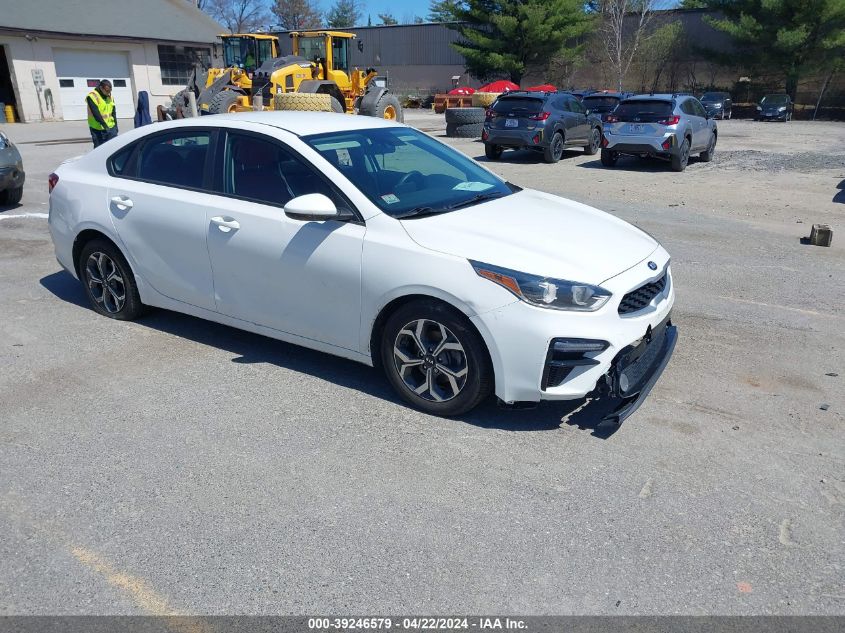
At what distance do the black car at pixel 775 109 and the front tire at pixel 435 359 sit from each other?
1435 inches

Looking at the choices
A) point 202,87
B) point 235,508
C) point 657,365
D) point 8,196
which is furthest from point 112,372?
point 202,87

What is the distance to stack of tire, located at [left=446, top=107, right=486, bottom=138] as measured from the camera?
881 inches

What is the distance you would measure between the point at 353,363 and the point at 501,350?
152 centimetres

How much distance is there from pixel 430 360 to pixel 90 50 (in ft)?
113

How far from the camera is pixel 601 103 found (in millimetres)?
22078

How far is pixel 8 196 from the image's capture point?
35.8ft

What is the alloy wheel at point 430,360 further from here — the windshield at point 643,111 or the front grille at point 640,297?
the windshield at point 643,111

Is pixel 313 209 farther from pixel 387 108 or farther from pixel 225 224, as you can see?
pixel 387 108

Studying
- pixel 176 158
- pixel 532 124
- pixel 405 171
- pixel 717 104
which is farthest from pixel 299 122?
pixel 717 104

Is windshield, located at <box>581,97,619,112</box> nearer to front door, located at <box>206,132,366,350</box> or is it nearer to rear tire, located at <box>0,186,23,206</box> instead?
rear tire, located at <box>0,186,23,206</box>

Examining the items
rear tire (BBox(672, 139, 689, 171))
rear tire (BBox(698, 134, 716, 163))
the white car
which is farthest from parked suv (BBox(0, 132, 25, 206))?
rear tire (BBox(698, 134, 716, 163))

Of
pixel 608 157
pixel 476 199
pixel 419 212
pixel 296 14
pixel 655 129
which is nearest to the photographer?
pixel 419 212

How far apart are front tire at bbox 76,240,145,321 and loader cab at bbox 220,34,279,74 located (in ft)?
61.8

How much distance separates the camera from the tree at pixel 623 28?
143 feet
